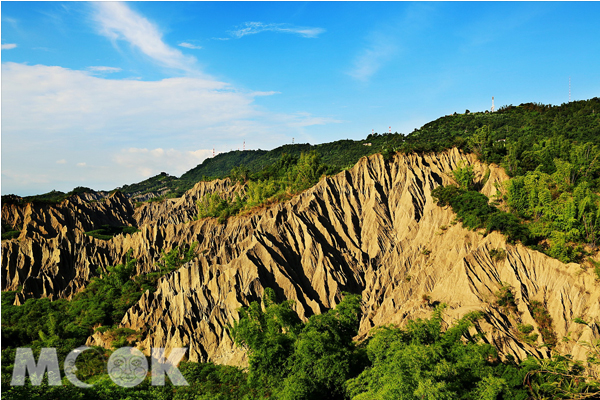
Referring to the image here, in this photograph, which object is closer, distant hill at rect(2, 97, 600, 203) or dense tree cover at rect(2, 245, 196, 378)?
dense tree cover at rect(2, 245, 196, 378)

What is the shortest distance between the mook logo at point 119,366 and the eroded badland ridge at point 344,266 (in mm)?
1490

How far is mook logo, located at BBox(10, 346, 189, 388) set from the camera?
79.9ft

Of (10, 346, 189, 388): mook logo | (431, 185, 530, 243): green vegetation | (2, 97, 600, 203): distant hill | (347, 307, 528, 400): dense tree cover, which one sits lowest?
(10, 346, 189, 388): mook logo

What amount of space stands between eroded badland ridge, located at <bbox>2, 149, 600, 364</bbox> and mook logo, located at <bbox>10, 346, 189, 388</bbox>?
1490 millimetres

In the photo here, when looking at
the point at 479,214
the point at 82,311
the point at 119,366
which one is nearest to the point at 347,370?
the point at 119,366

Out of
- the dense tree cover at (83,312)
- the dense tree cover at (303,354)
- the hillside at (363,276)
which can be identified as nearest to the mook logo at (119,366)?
the hillside at (363,276)

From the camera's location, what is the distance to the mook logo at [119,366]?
24.3 meters

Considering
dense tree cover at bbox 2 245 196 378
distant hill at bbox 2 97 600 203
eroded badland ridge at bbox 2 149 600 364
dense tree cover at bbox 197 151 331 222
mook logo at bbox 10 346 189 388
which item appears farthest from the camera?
dense tree cover at bbox 197 151 331 222

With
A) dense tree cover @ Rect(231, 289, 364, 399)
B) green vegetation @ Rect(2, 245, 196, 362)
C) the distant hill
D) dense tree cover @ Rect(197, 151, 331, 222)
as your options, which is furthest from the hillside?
the distant hill

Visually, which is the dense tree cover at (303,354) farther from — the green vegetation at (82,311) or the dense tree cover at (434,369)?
the green vegetation at (82,311)

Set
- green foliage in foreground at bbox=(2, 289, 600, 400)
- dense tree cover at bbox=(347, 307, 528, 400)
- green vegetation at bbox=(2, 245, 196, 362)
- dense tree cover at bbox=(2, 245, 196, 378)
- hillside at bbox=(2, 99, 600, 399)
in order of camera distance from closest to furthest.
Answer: dense tree cover at bbox=(347, 307, 528, 400)
green foliage in foreground at bbox=(2, 289, 600, 400)
hillside at bbox=(2, 99, 600, 399)
dense tree cover at bbox=(2, 245, 196, 378)
green vegetation at bbox=(2, 245, 196, 362)

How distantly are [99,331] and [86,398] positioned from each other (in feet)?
51.8

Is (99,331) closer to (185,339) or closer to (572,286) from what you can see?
(185,339)

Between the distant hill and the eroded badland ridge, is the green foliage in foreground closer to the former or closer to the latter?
the eroded badland ridge
